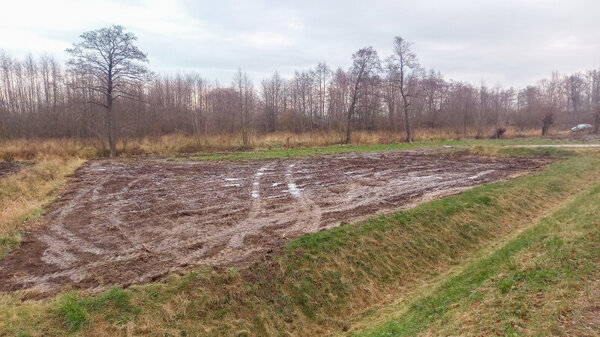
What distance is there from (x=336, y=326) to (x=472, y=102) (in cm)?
5451

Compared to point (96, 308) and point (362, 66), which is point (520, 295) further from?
point (362, 66)

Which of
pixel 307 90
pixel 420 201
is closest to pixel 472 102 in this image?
pixel 307 90

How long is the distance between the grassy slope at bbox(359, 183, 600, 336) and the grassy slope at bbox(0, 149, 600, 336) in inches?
39.1

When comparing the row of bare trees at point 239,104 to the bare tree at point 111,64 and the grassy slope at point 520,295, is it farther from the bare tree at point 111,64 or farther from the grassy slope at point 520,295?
the grassy slope at point 520,295

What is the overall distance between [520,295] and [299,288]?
10.9 feet

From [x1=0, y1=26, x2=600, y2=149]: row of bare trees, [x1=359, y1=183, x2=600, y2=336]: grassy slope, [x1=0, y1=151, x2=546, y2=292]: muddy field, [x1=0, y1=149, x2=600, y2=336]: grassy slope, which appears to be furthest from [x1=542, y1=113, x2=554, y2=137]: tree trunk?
[x1=359, y1=183, x2=600, y2=336]: grassy slope

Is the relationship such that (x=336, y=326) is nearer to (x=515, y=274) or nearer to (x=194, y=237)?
(x=515, y=274)

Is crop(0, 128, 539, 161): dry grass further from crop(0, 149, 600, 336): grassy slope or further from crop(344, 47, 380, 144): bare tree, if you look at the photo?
crop(0, 149, 600, 336): grassy slope

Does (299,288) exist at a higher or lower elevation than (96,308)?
lower

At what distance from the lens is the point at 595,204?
909 cm

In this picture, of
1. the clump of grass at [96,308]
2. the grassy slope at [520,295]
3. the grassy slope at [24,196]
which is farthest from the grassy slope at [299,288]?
the grassy slope at [24,196]

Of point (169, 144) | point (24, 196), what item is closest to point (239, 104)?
point (169, 144)

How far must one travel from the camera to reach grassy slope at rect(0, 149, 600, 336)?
458 cm

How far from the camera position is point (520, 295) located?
14.7 feet
